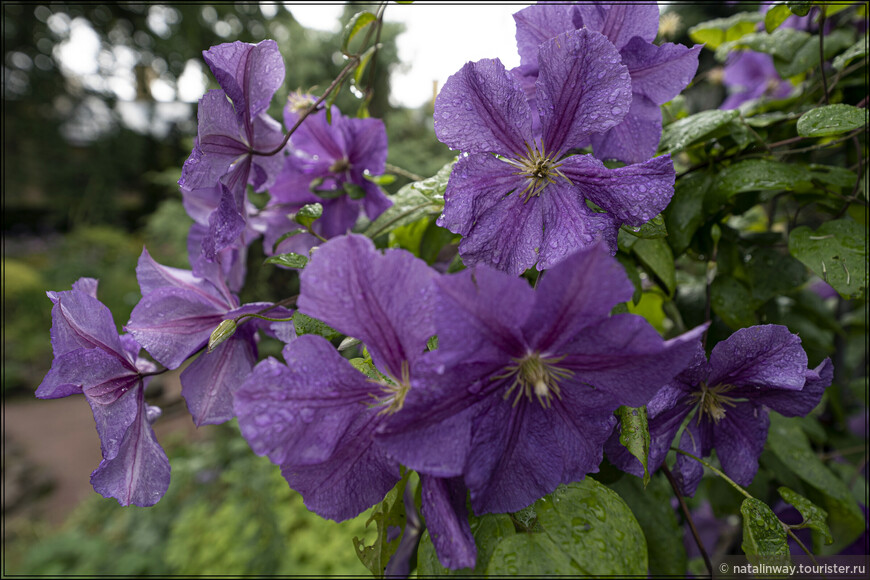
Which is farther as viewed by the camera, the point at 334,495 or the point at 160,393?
the point at 160,393

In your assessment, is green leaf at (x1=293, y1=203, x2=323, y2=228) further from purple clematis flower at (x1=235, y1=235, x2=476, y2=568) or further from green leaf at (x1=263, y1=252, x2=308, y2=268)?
purple clematis flower at (x1=235, y1=235, x2=476, y2=568)

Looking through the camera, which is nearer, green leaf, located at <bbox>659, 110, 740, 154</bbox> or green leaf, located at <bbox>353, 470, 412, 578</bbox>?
green leaf, located at <bbox>353, 470, 412, 578</bbox>

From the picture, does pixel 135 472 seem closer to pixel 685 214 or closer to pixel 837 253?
pixel 685 214

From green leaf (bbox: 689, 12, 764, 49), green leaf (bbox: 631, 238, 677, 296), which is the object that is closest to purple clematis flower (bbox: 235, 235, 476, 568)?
green leaf (bbox: 631, 238, 677, 296)

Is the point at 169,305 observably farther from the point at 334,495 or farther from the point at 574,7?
the point at 574,7

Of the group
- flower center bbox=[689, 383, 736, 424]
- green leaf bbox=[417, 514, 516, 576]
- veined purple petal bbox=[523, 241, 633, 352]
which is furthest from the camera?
flower center bbox=[689, 383, 736, 424]

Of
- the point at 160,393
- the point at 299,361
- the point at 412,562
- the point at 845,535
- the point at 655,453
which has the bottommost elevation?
the point at 160,393

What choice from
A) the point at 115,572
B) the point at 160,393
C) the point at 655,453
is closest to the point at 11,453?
the point at 160,393
